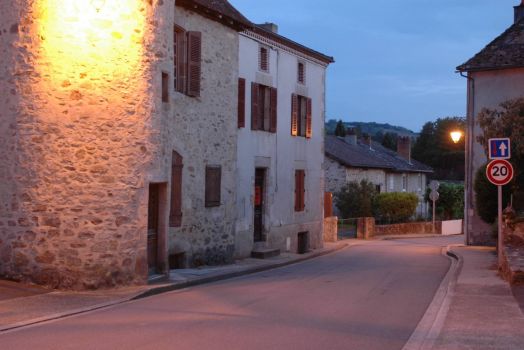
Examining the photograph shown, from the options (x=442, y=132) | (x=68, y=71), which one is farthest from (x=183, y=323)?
(x=442, y=132)

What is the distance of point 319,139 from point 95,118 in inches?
705

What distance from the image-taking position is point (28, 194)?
13539 millimetres

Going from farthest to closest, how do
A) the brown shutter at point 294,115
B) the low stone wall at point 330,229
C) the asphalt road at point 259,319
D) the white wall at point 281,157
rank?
the low stone wall at point 330,229 → the brown shutter at point 294,115 → the white wall at point 281,157 → the asphalt road at point 259,319

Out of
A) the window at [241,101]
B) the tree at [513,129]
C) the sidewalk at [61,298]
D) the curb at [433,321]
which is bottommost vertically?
the curb at [433,321]

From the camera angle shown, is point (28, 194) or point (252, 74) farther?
point (252, 74)

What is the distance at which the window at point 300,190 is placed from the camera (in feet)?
93.4

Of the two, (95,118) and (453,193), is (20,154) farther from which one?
(453,193)

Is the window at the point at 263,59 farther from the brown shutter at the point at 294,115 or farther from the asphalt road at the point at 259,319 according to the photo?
the asphalt road at the point at 259,319

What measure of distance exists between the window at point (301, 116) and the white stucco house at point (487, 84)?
7.02m

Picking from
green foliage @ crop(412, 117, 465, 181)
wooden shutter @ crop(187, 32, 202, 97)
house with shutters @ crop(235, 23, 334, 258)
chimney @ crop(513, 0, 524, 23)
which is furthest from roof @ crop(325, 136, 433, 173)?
wooden shutter @ crop(187, 32, 202, 97)

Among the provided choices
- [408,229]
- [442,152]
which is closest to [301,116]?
[408,229]

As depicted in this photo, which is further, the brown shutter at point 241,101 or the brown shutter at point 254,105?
the brown shutter at point 254,105

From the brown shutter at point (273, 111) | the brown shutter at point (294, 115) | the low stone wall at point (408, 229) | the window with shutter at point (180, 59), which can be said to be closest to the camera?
the window with shutter at point (180, 59)

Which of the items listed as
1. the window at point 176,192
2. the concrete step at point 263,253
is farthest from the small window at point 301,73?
the window at point 176,192
